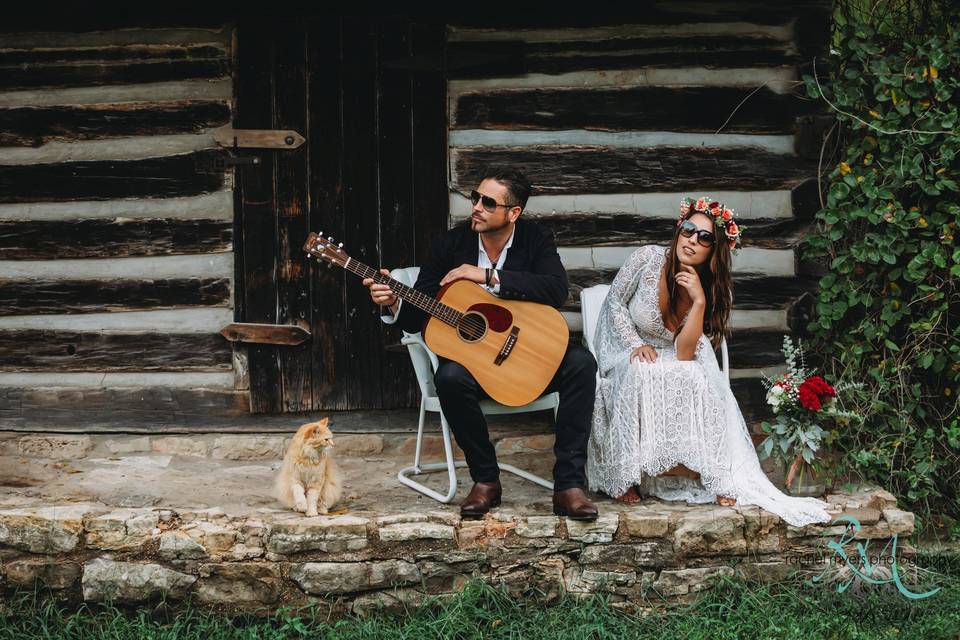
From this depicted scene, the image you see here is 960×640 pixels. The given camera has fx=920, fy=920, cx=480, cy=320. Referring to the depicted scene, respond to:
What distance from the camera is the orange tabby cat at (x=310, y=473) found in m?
3.56

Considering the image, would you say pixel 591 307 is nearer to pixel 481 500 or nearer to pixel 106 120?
pixel 481 500

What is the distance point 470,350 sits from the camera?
3.74 meters

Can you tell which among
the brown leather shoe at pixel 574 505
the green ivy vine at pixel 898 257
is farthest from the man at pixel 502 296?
the green ivy vine at pixel 898 257

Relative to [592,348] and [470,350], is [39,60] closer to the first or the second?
[470,350]

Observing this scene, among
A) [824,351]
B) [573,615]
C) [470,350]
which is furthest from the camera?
[824,351]

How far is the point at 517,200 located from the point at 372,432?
1.52 m

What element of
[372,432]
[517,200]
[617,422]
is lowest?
Result: [372,432]

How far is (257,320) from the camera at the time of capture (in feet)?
15.4

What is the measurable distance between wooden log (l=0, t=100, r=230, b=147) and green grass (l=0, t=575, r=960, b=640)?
232 centimetres

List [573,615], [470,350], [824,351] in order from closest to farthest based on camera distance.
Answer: [573,615] < [470,350] < [824,351]

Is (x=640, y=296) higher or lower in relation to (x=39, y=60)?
lower

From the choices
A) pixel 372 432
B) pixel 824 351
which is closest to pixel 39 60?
pixel 372 432

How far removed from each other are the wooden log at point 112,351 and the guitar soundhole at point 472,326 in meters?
1.55

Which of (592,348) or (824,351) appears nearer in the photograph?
(592,348)
